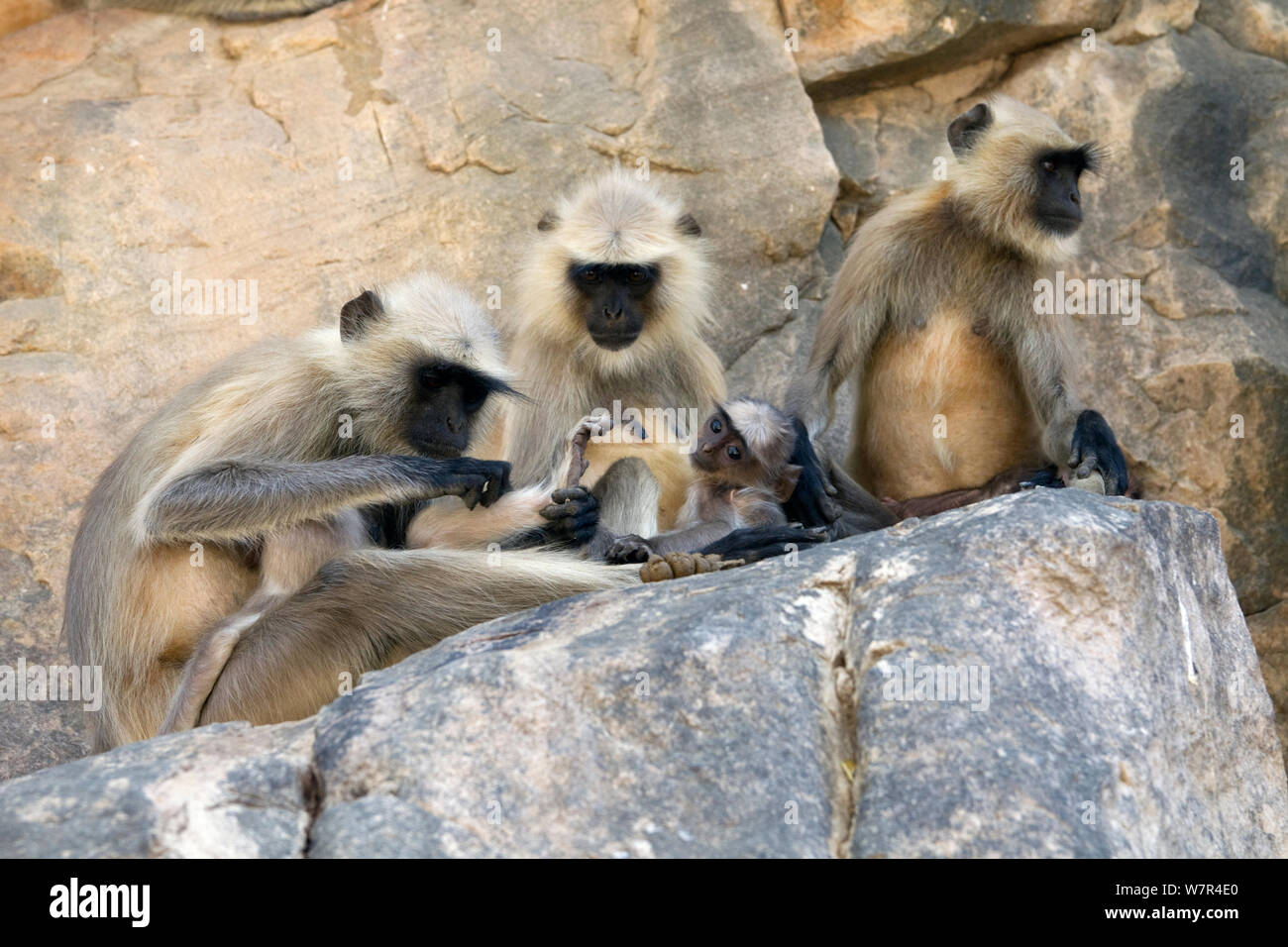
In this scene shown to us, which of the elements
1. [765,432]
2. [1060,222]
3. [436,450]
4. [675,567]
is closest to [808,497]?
[765,432]

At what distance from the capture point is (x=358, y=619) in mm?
4355

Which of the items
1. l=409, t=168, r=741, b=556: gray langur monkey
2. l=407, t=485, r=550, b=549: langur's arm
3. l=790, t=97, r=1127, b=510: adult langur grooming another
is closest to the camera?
l=407, t=485, r=550, b=549: langur's arm

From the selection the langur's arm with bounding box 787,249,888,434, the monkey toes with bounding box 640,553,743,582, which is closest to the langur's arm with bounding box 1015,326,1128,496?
the langur's arm with bounding box 787,249,888,434

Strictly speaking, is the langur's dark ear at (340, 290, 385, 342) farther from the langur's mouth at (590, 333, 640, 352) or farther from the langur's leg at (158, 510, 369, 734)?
the langur's mouth at (590, 333, 640, 352)

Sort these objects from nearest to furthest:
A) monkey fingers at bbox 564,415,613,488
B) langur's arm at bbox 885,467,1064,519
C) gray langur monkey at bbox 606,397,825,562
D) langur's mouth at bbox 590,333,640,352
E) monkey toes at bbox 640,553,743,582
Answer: monkey toes at bbox 640,553,743,582 → monkey fingers at bbox 564,415,613,488 → gray langur monkey at bbox 606,397,825,562 → langur's mouth at bbox 590,333,640,352 → langur's arm at bbox 885,467,1064,519

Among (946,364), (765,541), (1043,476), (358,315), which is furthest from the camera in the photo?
(946,364)

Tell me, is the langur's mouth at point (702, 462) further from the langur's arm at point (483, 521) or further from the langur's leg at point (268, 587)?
the langur's leg at point (268, 587)

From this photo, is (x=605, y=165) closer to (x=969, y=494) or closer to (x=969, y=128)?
(x=969, y=128)

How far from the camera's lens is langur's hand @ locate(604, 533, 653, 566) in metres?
4.79

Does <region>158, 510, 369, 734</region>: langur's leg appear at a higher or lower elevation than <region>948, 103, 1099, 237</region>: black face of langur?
lower

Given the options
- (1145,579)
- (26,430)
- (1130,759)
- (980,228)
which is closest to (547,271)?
(980,228)

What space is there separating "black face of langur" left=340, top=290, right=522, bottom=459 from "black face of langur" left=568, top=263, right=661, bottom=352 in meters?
0.82

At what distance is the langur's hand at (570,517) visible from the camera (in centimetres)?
470

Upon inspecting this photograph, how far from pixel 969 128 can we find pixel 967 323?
2.88 feet
